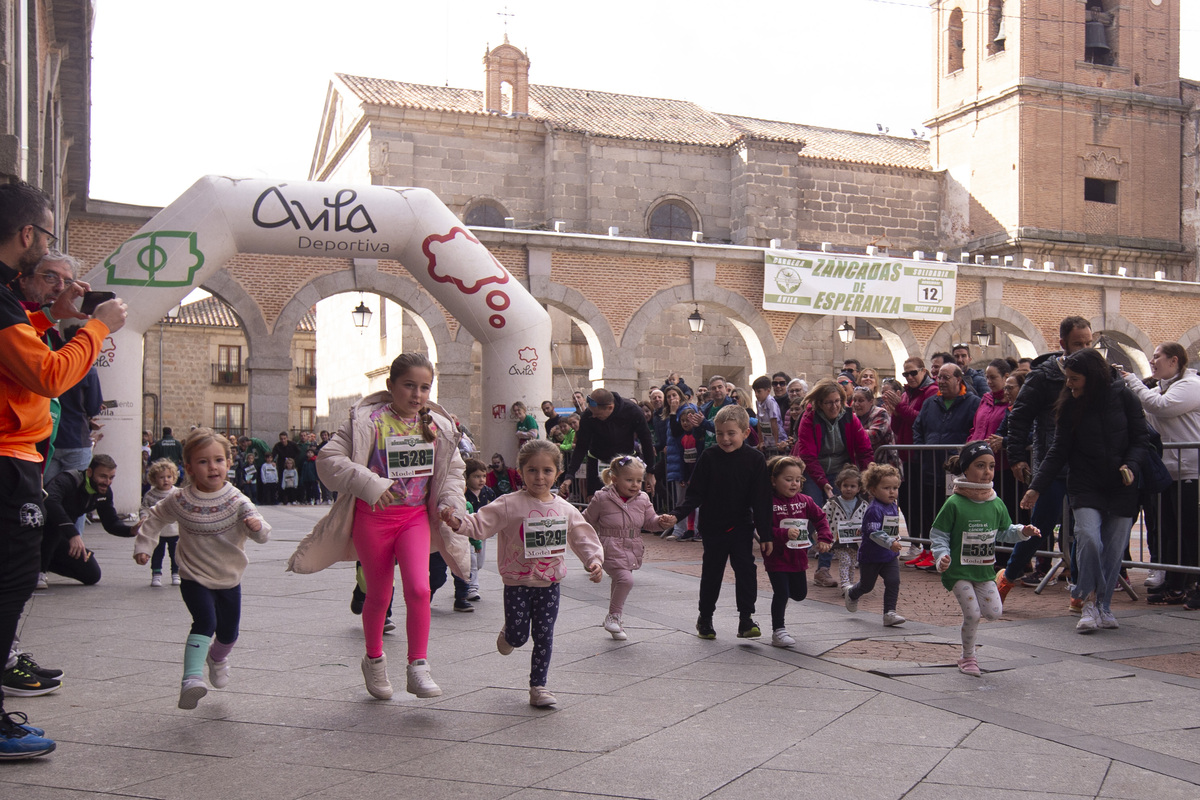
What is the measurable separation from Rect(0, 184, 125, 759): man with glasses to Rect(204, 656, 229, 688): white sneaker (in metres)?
0.95

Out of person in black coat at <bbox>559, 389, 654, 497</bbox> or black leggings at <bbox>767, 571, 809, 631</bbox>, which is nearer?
black leggings at <bbox>767, 571, 809, 631</bbox>

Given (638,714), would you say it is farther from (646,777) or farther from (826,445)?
(826,445)

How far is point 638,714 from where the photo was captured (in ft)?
15.3

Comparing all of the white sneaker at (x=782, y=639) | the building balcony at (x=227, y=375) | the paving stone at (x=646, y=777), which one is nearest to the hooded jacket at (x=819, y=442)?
the white sneaker at (x=782, y=639)

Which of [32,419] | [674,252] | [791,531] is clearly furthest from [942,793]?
[674,252]

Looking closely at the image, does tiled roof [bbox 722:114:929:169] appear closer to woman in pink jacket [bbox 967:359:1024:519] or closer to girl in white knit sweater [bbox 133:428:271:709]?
woman in pink jacket [bbox 967:359:1024:519]

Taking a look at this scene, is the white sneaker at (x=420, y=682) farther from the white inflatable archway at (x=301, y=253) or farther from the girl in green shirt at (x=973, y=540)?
the white inflatable archway at (x=301, y=253)

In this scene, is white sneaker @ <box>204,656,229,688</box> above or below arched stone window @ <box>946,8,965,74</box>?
below

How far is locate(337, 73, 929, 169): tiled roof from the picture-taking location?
3238cm

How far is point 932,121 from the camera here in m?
38.3

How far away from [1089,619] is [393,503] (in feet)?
14.2

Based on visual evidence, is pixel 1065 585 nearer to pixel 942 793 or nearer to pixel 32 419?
pixel 942 793

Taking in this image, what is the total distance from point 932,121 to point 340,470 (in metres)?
37.0

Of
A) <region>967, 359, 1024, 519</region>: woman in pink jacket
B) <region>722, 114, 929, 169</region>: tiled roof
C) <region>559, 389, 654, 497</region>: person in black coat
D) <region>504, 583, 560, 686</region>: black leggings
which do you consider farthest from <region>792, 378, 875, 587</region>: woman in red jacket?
<region>722, 114, 929, 169</region>: tiled roof
